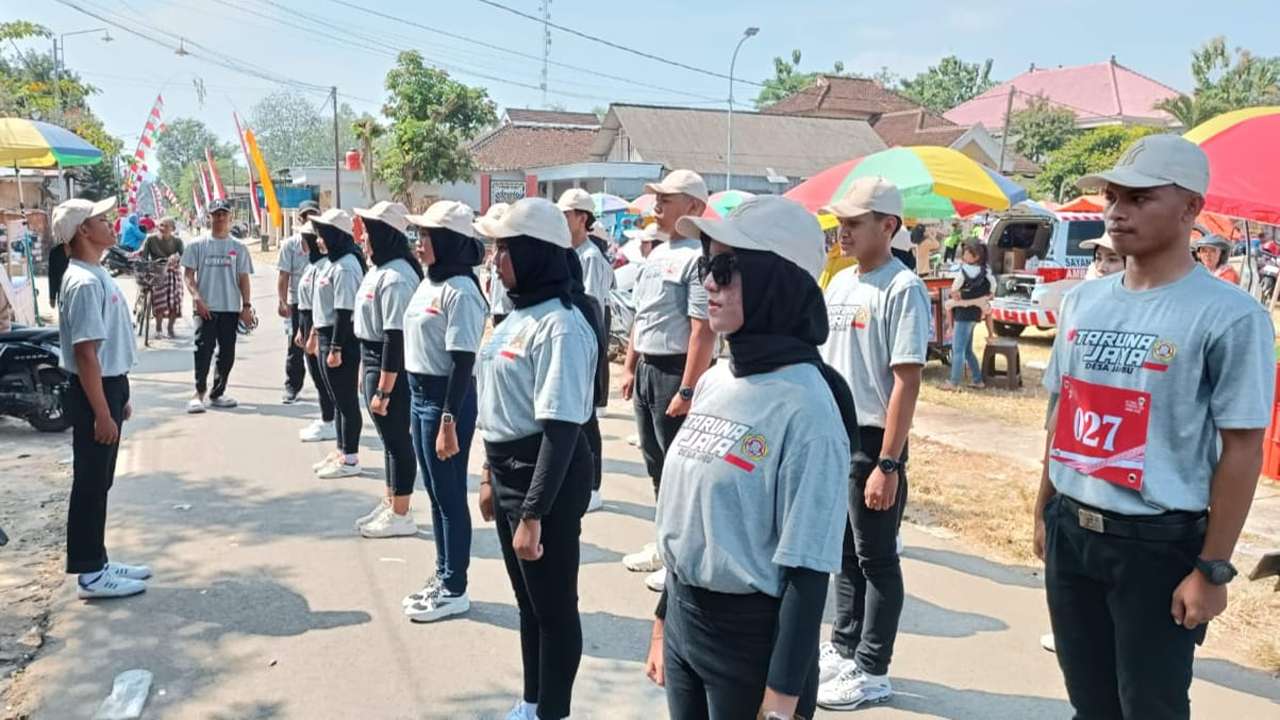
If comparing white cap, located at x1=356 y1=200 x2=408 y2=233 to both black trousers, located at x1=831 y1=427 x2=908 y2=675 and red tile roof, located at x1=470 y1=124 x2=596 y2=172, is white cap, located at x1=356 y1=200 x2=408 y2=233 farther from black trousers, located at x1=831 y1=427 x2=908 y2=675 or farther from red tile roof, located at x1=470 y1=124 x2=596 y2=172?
red tile roof, located at x1=470 y1=124 x2=596 y2=172

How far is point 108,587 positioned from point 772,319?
13.2 ft

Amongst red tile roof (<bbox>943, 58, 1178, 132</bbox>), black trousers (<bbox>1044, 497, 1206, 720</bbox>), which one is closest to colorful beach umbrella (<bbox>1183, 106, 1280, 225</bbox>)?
black trousers (<bbox>1044, 497, 1206, 720</bbox>)

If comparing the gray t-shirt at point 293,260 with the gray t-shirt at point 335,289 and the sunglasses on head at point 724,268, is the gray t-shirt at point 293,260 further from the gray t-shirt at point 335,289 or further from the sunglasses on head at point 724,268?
the sunglasses on head at point 724,268

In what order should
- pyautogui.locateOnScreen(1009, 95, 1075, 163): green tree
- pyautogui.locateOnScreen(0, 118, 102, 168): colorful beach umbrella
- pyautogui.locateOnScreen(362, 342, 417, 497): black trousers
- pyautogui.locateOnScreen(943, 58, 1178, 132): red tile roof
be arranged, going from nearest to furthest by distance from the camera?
pyautogui.locateOnScreen(362, 342, 417, 497): black trousers, pyautogui.locateOnScreen(0, 118, 102, 168): colorful beach umbrella, pyautogui.locateOnScreen(1009, 95, 1075, 163): green tree, pyautogui.locateOnScreen(943, 58, 1178, 132): red tile roof

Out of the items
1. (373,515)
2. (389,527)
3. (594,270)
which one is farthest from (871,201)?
(594,270)

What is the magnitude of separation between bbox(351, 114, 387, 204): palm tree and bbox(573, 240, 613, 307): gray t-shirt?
3382 cm

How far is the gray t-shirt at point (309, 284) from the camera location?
7.02 meters

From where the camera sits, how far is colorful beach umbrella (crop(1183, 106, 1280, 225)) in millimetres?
4008

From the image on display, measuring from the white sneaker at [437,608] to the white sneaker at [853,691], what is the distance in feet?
5.84

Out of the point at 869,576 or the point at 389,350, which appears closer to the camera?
the point at 869,576

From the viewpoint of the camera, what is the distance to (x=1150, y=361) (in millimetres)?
2383

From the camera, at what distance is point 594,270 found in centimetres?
711

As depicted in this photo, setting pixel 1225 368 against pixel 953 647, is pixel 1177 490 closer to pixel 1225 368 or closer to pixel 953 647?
pixel 1225 368

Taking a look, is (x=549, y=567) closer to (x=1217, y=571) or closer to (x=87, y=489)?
(x=1217, y=571)
